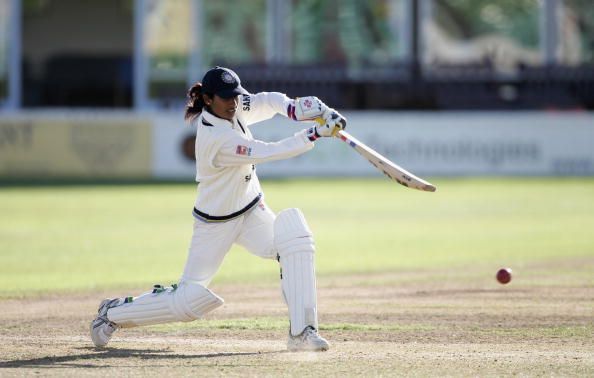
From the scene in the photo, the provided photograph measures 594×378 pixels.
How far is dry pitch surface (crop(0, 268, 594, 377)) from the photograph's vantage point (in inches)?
272

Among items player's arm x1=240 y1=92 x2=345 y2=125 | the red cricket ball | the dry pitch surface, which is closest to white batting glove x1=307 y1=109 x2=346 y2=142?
player's arm x1=240 y1=92 x2=345 y2=125

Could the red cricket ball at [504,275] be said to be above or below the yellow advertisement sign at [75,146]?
below

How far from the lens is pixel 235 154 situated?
7332mm

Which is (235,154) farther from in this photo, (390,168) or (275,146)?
(390,168)

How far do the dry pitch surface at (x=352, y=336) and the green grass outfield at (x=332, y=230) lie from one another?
109cm

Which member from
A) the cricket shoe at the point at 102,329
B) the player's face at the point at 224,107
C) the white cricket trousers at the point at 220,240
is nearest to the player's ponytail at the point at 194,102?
the player's face at the point at 224,107

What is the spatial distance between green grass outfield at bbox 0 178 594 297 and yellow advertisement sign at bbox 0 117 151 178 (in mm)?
1924

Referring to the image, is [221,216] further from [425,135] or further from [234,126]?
[425,135]

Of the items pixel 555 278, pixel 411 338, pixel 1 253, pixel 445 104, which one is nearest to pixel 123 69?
pixel 445 104

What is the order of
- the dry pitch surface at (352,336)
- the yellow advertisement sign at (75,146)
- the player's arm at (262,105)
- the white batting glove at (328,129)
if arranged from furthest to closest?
1. the yellow advertisement sign at (75,146)
2. the player's arm at (262,105)
3. the white batting glove at (328,129)
4. the dry pitch surface at (352,336)

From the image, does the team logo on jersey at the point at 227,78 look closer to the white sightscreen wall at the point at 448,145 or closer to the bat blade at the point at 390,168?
the bat blade at the point at 390,168

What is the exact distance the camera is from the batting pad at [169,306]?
7473mm

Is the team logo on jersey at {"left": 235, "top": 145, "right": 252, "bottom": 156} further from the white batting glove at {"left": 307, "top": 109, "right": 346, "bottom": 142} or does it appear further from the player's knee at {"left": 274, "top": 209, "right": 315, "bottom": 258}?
the player's knee at {"left": 274, "top": 209, "right": 315, "bottom": 258}

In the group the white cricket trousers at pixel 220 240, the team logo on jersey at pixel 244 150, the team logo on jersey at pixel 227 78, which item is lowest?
the white cricket trousers at pixel 220 240
